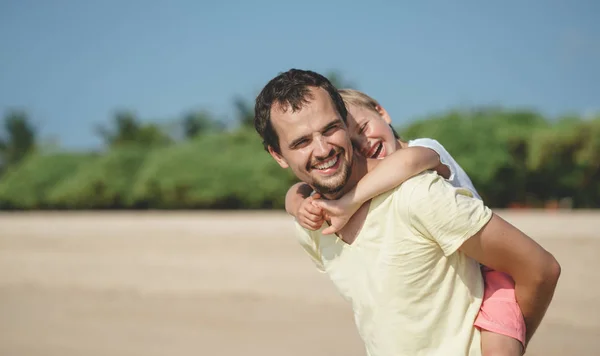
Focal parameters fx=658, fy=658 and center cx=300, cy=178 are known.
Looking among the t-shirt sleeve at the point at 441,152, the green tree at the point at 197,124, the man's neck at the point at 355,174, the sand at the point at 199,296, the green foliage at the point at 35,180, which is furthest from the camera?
the green tree at the point at 197,124

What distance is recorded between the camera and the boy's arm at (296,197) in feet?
9.32

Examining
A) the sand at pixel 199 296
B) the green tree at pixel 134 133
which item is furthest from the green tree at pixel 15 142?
the sand at pixel 199 296

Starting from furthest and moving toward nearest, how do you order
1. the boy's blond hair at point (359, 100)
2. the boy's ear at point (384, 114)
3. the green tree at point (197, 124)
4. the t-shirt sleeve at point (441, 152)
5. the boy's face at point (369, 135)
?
the green tree at point (197, 124) < the boy's ear at point (384, 114) < the boy's blond hair at point (359, 100) < the boy's face at point (369, 135) < the t-shirt sleeve at point (441, 152)

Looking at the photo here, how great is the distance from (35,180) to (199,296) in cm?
3764

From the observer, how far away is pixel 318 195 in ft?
8.50

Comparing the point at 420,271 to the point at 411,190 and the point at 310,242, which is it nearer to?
the point at 411,190

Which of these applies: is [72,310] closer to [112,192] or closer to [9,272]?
[9,272]

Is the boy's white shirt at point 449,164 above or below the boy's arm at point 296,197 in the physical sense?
above

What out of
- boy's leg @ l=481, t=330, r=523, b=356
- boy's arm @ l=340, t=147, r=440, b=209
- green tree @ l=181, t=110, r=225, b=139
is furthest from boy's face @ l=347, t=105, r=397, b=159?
green tree @ l=181, t=110, r=225, b=139

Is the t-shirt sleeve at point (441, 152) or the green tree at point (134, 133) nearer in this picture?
the t-shirt sleeve at point (441, 152)

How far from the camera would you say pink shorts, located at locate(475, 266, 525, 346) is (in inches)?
86.1

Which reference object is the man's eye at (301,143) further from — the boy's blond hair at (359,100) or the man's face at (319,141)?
the boy's blond hair at (359,100)

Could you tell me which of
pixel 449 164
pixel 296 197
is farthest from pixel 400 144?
pixel 296 197

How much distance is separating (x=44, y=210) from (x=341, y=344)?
140 ft
